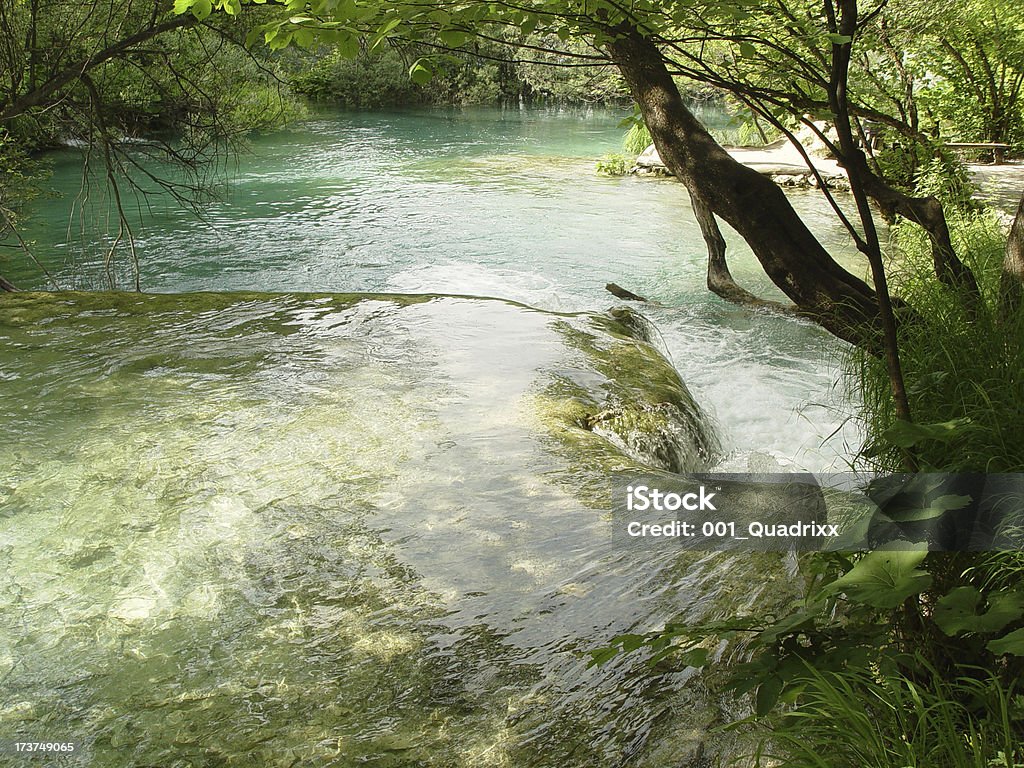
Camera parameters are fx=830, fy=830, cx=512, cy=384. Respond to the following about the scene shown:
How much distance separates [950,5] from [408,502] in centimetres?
773

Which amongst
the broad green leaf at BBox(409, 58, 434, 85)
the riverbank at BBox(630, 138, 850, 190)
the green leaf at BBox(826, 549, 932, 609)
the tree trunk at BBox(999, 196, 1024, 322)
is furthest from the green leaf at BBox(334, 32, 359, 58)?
the riverbank at BBox(630, 138, 850, 190)

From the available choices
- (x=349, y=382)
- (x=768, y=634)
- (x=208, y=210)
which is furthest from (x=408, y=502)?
(x=208, y=210)

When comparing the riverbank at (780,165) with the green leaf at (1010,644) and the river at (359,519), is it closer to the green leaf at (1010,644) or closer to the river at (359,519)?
the river at (359,519)

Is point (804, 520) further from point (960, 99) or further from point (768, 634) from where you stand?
point (960, 99)

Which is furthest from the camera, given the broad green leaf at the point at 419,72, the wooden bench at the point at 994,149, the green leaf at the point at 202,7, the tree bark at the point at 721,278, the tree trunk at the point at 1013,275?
the wooden bench at the point at 994,149

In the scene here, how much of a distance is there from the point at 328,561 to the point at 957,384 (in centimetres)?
235

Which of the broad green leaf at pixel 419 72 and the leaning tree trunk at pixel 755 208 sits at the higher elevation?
the broad green leaf at pixel 419 72

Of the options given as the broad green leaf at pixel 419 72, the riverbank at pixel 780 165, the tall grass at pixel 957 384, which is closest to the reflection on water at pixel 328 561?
the tall grass at pixel 957 384

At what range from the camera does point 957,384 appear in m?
2.96

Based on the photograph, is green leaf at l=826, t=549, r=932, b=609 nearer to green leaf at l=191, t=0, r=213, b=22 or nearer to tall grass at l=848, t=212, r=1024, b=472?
tall grass at l=848, t=212, r=1024, b=472

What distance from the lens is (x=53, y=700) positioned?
7.88 ft

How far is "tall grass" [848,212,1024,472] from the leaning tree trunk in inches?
32.3

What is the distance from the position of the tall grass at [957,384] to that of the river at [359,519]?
675 millimetres

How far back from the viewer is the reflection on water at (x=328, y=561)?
231cm
